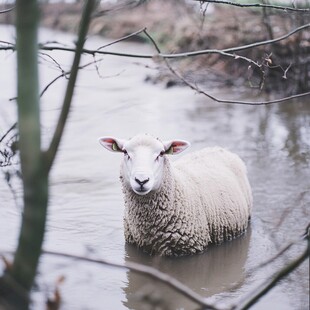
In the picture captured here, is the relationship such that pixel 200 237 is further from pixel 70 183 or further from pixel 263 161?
pixel 263 161

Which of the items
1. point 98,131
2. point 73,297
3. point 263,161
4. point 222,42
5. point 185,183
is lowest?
point 73,297

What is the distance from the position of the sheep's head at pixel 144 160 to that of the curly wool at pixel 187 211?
127 mm

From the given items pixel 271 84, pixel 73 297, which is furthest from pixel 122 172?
pixel 271 84

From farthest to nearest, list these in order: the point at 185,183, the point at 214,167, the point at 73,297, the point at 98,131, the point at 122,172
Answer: the point at 98,131, the point at 214,167, the point at 185,183, the point at 122,172, the point at 73,297

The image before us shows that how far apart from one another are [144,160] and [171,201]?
0.55m

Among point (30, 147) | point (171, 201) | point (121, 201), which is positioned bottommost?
point (30, 147)

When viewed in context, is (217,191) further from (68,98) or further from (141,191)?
(68,98)

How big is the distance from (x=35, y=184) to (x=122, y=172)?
13.3 feet

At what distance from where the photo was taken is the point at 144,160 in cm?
560

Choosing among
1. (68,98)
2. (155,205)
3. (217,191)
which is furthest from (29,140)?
(217,191)

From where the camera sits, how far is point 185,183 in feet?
20.6

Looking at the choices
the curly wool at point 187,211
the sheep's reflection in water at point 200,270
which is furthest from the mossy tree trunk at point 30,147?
the curly wool at point 187,211

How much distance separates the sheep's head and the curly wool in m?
0.13

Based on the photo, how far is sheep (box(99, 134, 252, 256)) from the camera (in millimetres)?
5707
